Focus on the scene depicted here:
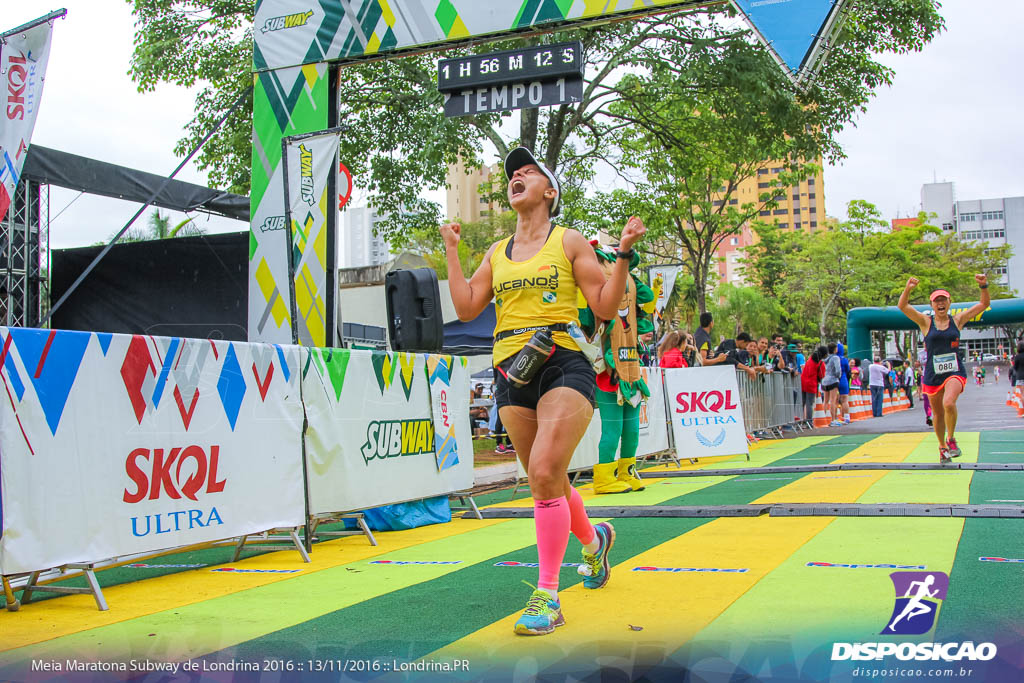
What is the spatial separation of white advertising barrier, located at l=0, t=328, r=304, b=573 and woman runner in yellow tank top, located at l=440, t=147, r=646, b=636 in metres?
1.95

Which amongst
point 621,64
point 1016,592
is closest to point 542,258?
point 1016,592

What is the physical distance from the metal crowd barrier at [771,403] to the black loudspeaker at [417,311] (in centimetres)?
812

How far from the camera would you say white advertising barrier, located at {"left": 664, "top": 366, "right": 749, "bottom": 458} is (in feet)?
40.4

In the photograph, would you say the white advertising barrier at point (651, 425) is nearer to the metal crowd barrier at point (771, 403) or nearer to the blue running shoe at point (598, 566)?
the metal crowd barrier at point (771, 403)

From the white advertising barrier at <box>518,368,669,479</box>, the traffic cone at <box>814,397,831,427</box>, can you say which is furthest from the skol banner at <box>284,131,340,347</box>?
the traffic cone at <box>814,397,831,427</box>

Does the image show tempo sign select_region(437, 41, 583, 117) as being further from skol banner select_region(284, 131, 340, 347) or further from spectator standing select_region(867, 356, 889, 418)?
spectator standing select_region(867, 356, 889, 418)

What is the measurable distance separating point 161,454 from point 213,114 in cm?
1379

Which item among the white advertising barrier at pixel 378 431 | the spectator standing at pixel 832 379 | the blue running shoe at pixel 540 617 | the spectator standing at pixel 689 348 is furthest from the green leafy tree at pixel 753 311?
the blue running shoe at pixel 540 617

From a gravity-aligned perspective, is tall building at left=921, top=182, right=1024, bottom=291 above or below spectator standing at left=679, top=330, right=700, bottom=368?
above

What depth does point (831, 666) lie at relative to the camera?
9.36 ft

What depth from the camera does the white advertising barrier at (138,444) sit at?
4320mm

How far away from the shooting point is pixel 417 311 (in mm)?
7660

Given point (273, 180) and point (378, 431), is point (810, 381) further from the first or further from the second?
point (378, 431)

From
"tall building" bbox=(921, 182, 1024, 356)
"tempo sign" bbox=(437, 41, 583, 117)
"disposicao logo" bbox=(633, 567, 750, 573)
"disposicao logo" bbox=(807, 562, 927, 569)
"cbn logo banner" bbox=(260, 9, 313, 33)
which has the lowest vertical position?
"disposicao logo" bbox=(633, 567, 750, 573)
